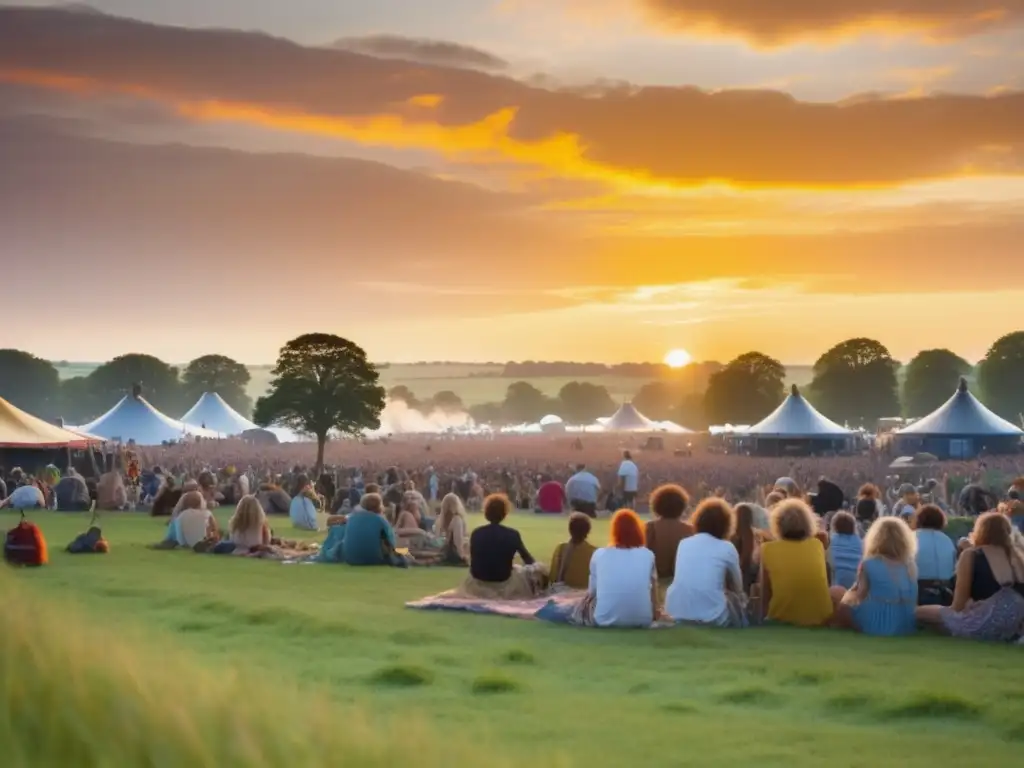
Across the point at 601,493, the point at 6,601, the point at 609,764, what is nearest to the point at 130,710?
the point at 6,601

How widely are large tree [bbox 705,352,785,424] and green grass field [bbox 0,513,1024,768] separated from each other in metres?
100

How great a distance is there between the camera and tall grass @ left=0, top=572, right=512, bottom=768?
12.2 ft

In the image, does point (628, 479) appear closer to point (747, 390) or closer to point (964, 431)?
point (964, 431)

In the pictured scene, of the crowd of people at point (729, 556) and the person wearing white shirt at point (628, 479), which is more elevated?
the person wearing white shirt at point (628, 479)

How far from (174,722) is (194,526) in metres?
21.2

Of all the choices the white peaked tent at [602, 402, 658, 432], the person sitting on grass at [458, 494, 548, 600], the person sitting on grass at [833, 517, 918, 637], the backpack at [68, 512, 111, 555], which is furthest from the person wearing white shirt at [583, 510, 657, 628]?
the white peaked tent at [602, 402, 658, 432]

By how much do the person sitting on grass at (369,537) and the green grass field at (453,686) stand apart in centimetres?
247

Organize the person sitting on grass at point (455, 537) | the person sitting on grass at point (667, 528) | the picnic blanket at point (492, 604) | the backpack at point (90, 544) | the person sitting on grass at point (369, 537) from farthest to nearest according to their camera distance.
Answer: the backpack at point (90, 544)
the person sitting on grass at point (455, 537)
the person sitting on grass at point (369, 537)
the person sitting on grass at point (667, 528)
the picnic blanket at point (492, 604)

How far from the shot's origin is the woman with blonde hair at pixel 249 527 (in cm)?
2320

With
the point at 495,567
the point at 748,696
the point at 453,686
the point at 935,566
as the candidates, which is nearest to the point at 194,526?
the point at 495,567

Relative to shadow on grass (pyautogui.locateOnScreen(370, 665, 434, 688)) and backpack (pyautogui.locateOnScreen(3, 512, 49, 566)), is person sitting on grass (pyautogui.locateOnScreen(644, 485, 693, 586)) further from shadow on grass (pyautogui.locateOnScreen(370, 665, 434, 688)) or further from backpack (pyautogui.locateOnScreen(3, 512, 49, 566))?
backpack (pyautogui.locateOnScreen(3, 512, 49, 566))

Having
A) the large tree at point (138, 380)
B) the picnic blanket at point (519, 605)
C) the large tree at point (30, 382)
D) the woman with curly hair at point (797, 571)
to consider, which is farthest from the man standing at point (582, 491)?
the large tree at point (30, 382)

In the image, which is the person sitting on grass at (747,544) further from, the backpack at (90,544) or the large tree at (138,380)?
the large tree at (138,380)

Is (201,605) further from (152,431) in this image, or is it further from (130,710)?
(152,431)
